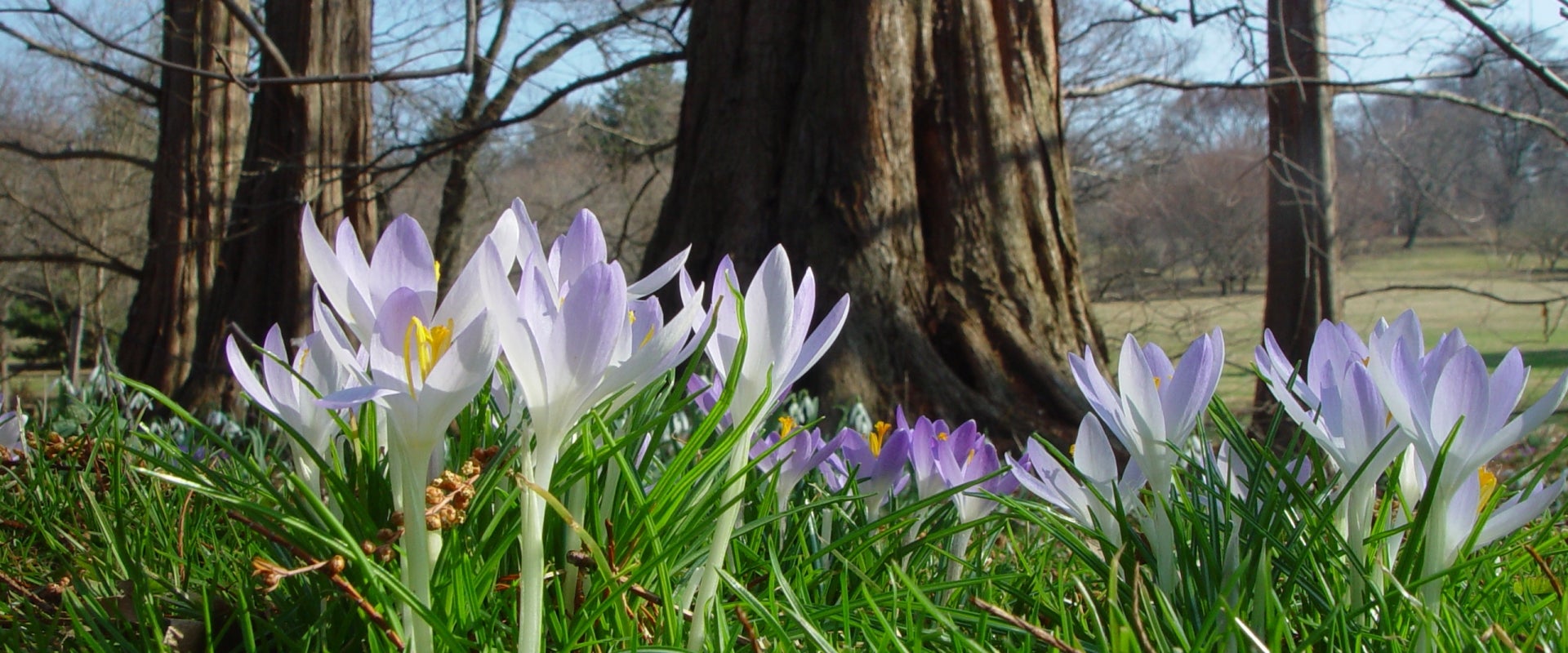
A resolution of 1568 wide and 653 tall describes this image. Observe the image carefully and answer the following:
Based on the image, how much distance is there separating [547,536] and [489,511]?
7 cm

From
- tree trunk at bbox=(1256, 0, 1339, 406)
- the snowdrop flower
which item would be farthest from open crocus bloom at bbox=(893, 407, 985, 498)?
tree trunk at bbox=(1256, 0, 1339, 406)

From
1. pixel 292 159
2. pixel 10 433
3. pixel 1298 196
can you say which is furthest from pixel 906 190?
pixel 292 159

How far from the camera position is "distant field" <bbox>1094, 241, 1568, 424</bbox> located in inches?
301

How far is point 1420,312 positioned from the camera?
22.9 metres

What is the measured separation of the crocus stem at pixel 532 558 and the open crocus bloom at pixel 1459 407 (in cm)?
62

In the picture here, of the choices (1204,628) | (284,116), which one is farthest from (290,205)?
(1204,628)

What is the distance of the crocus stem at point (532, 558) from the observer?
0.71 m

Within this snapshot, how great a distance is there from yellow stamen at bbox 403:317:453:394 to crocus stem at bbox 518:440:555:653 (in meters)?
0.10

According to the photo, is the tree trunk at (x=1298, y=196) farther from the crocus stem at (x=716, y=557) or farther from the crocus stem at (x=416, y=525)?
the crocus stem at (x=416, y=525)

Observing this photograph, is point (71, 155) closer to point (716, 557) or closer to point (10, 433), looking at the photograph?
point (10, 433)

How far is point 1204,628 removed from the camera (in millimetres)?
750

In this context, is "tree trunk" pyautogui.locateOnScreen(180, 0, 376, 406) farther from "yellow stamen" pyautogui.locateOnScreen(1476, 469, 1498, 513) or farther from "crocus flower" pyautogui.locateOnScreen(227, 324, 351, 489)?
"yellow stamen" pyautogui.locateOnScreen(1476, 469, 1498, 513)

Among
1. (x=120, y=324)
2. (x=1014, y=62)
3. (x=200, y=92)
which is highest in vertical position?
(x=200, y=92)

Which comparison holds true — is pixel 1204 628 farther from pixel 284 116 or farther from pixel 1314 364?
pixel 284 116
